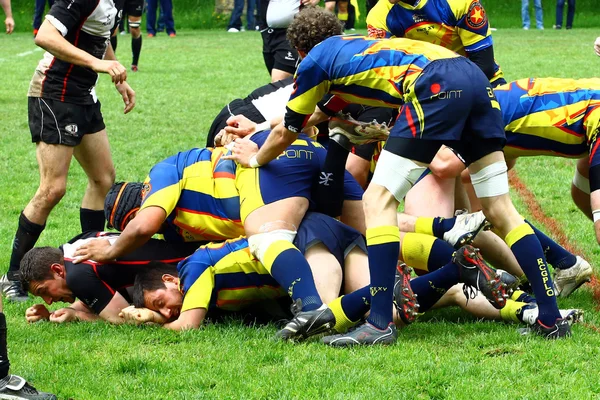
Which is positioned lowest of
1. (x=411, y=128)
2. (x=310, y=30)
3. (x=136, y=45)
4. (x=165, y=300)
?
(x=136, y=45)

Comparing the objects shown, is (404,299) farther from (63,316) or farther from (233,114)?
(233,114)

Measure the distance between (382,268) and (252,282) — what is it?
800 mm

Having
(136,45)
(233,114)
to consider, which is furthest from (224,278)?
(136,45)

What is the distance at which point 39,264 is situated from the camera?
4770mm

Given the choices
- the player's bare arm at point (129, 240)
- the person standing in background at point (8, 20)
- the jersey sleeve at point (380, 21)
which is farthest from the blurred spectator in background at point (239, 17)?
the player's bare arm at point (129, 240)

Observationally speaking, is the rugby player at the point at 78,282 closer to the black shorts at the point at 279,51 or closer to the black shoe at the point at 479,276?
the black shoe at the point at 479,276

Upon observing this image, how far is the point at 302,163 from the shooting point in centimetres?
493

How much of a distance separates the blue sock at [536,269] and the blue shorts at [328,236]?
879mm

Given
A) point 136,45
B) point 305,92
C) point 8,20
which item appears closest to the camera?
point 305,92

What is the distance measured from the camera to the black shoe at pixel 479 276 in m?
4.21

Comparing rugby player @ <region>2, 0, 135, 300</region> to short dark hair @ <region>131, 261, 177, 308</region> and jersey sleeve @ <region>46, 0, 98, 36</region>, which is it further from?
short dark hair @ <region>131, 261, 177, 308</region>

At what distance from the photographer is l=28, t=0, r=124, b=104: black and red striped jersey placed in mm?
5457

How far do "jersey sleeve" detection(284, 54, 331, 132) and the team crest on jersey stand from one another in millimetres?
1618

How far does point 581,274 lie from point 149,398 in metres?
2.51
